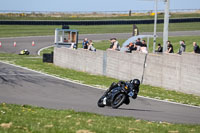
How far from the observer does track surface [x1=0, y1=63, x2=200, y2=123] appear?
46.5 feet

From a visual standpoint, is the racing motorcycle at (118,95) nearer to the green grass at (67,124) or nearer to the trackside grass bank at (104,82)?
the green grass at (67,124)

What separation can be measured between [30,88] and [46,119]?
9993 millimetres

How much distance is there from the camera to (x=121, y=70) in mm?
25031

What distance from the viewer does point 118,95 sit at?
14477 millimetres

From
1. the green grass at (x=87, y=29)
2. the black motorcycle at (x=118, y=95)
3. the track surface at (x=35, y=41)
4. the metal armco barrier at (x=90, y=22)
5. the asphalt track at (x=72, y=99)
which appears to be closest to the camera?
the asphalt track at (x=72, y=99)

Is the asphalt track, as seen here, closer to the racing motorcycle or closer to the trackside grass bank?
the racing motorcycle

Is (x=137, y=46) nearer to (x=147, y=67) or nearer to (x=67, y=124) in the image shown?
(x=147, y=67)

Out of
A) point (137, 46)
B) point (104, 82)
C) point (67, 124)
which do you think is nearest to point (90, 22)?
point (137, 46)

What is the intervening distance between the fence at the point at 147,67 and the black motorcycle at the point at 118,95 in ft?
21.2

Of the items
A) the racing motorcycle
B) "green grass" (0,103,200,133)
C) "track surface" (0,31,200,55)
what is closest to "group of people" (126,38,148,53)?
the racing motorcycle

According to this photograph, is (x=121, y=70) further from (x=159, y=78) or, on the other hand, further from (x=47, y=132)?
(x=47, y=132)

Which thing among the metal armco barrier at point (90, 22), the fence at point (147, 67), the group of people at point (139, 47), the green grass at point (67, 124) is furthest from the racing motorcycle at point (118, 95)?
the metal armco barrier at point (90, 22)

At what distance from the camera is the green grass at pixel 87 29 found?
60.6 meters

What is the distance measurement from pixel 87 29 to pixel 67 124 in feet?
182
